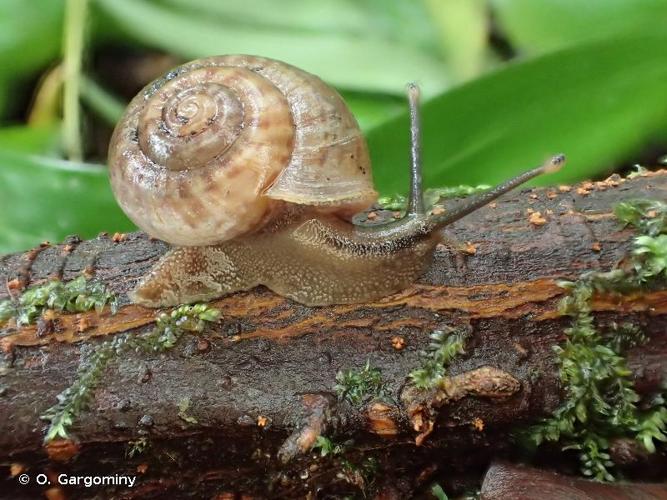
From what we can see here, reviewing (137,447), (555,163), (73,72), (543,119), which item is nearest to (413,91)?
(555,163)

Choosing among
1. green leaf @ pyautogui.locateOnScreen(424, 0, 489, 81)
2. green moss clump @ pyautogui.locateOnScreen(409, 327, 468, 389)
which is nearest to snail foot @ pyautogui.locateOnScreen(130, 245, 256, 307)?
green moss clump @ pyautogui.locateOnScreen(409, 327, 468, 389)

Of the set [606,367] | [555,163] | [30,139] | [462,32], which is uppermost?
[462,32]

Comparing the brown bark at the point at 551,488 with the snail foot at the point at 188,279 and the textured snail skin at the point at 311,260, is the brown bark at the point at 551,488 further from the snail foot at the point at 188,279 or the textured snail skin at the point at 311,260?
the snail foot at the point at 188,279

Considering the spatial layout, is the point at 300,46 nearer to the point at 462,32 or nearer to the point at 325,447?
the point at 462,32

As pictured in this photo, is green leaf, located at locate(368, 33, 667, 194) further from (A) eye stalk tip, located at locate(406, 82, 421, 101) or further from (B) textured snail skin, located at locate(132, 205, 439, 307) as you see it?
(B) textured snail skin, located at locate(132, 205, 439, 307)

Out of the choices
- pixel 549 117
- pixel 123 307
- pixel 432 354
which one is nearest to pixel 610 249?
pixel 432 354

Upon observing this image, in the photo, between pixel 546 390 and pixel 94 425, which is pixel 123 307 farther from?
pixel 546 390
